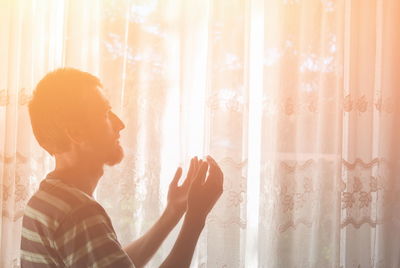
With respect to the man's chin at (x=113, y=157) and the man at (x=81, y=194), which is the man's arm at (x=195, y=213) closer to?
the man at (x=81, y=194)

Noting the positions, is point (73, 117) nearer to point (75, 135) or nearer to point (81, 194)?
point (75, 135)

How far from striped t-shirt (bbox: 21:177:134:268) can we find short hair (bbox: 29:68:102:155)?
122 mm

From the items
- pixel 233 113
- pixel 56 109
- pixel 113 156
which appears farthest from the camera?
pixel 233 113

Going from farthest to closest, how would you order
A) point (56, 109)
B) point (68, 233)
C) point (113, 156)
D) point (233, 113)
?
point (233, 113)
point (113, 156)
point (56, 109)
point (68, 233)

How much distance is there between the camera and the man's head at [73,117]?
82 cm

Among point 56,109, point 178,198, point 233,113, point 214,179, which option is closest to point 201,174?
point 214,179

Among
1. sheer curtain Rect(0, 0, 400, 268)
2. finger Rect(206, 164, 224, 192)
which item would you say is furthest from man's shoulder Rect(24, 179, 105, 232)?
sheer curtain Rect(0, 0, 400, 268)

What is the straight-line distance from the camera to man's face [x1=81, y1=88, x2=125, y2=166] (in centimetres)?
88

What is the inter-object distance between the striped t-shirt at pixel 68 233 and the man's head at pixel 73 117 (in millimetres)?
126

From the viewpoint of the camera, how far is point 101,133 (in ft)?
2.93

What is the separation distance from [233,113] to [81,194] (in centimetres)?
79

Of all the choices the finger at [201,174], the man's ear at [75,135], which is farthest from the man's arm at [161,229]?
the man's ear at [75,135]

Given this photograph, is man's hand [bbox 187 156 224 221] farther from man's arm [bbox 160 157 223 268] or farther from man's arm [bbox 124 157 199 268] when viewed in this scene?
man's arm [bbox 124 157 199 268]

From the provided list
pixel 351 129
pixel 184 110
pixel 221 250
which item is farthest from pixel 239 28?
pixel 221 250
